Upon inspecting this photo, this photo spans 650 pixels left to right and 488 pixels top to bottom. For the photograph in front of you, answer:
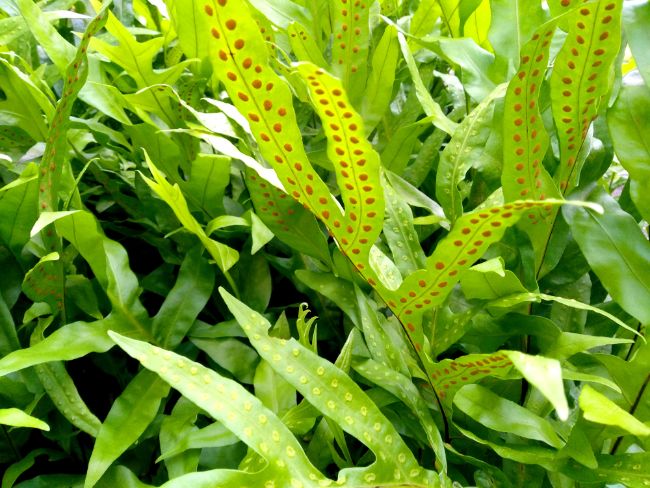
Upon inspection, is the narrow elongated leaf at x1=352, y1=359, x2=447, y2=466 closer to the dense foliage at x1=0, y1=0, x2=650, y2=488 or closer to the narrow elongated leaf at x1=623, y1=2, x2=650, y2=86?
the dense foliage at x1=0, y1=0, x2=650, y2=488

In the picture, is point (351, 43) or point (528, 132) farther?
point (351, 43)

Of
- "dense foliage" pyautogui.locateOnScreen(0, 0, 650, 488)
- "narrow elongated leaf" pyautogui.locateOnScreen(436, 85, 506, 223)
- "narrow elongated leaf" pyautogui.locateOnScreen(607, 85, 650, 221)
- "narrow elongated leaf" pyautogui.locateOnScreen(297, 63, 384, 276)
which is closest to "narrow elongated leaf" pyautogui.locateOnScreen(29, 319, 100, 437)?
"dense foliage" pyautogui.locateOnScreen(0, 0, 650, 488)

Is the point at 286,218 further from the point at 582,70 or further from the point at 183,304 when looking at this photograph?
the point at 582,70

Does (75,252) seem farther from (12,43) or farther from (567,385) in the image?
(567,385)

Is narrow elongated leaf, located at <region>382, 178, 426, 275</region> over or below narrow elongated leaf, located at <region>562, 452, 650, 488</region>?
over

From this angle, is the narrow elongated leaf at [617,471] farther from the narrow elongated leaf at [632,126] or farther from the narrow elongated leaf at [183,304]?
the narrow elongated leaf at [183,304]

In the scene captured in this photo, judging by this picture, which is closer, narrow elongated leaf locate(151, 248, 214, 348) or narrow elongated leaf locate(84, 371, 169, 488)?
narrow elongated leaf locate(84, 371, 169, 488)

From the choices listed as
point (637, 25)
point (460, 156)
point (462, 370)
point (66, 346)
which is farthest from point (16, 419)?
point (637, 25)

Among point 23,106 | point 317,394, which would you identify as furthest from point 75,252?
point 317,394
